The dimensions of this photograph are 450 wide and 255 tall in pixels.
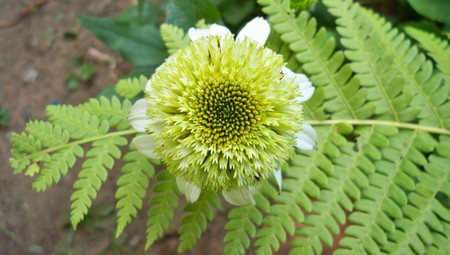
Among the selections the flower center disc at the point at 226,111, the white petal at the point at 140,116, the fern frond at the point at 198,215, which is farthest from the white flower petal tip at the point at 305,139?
the white petal at the point at 140,116

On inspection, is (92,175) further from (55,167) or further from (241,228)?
(241,228)

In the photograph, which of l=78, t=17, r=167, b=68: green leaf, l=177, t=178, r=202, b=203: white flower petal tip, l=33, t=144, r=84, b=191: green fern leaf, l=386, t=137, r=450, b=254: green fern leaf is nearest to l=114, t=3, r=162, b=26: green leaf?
l=78, t=17, r=167, b=68: green leaf

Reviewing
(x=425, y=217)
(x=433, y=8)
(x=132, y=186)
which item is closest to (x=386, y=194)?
(x=425, y=217)

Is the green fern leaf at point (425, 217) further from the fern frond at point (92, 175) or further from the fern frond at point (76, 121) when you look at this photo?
the fern frond at point (76, 121)

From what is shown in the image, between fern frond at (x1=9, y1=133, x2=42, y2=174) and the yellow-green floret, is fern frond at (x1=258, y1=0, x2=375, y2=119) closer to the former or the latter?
the yellow-green floret

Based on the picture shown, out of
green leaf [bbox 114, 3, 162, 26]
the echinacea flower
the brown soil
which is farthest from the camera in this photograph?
the brown soil
